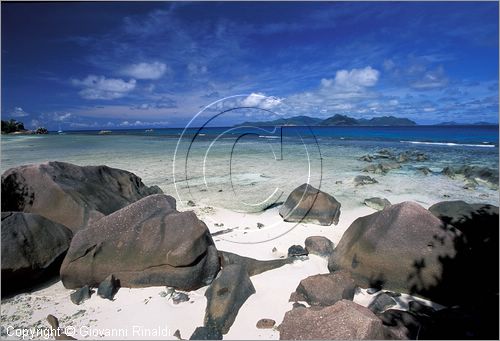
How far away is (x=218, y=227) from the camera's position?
30.1ft

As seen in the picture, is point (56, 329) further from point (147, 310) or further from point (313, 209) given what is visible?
point (313, 209)

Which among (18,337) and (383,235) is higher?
(383,235)

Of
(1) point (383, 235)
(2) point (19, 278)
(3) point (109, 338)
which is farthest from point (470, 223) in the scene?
(2) point (19, 278)

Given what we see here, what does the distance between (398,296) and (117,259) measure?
5152 millimetres

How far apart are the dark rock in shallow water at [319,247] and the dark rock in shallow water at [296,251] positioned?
12cm

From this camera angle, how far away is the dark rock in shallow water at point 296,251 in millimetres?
7049

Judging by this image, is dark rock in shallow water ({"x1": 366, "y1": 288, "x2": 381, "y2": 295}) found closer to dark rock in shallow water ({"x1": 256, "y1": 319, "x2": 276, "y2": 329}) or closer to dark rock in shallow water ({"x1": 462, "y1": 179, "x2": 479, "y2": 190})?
dark rock in shallow water ({"x1": 256, "y1": 319, "x2": 276, "y2": 329})

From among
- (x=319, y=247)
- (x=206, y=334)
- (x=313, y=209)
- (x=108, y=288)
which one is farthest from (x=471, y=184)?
(x=108, y=288)

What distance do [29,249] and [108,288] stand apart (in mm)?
1754

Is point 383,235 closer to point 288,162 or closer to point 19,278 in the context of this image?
point 19,278

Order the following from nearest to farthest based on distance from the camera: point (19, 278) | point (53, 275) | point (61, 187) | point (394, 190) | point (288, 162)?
1. point (19, 278)
2. point (53, 275)
3. point (61, 187)
4. point (394, 190)
5. point (288, 162)

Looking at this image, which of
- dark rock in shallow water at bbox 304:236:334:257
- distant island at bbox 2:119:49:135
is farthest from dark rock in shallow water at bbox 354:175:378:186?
distant island at bbox 2:119:49:135

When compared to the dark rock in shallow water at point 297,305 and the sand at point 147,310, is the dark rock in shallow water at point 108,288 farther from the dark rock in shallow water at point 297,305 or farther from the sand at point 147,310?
the dark rock in shallow water at point 297,305

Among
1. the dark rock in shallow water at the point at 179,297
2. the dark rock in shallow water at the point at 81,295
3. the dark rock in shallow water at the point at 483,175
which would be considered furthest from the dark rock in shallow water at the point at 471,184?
the dark rock in shallow water at the point at 81,295
